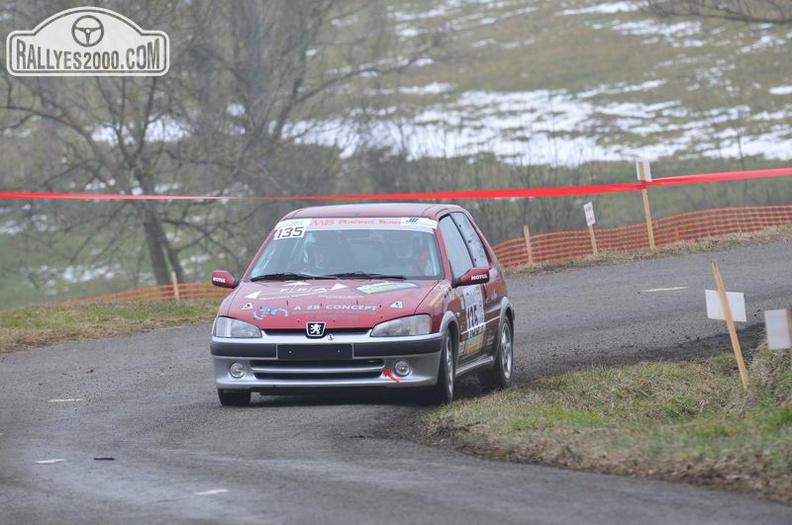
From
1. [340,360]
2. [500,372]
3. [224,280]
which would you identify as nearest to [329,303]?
[340,360]

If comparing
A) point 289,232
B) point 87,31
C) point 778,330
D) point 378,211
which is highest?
point 87,31

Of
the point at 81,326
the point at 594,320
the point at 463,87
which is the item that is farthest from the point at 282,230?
the point at 463,87

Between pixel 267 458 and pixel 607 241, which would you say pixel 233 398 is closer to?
pixel 267 458

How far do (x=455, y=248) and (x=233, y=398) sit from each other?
235 centimetres

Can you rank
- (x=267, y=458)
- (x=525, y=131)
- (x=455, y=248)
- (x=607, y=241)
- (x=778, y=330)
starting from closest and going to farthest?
(x=267, y=458) < (x=778, y=330) < (x=455, y=248) < (x=607, y=241) < (x=525, y=131)

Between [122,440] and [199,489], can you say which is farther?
[122,440]

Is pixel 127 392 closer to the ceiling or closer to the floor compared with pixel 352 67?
closer to the floor

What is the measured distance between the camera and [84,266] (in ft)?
228

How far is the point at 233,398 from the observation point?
12133 mm

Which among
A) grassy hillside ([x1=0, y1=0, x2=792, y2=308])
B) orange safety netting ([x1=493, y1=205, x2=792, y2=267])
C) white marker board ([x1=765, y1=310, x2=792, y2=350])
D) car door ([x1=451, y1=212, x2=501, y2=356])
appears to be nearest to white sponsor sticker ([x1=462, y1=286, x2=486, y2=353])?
car door ([x1=451, y1=212, x2=501, y2=356])

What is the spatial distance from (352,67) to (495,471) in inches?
1533

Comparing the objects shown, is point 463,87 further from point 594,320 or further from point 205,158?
point 594,320

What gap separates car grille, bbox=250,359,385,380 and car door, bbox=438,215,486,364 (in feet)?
3.02

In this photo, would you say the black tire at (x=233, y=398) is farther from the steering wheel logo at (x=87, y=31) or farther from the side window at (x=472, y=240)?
the steering wheel logo at (x=87, y=31)
